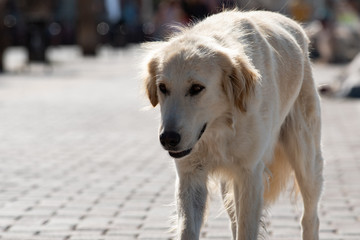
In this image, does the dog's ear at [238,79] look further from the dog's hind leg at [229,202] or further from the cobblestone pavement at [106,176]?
the dog's hind leg at [229,202]

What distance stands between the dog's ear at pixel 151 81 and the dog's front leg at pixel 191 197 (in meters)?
0.43

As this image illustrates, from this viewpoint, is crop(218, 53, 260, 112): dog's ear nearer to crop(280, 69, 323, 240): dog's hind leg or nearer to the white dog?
the white dog

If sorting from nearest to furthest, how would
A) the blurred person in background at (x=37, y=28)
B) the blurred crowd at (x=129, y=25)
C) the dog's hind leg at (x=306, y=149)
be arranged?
the dog's hind leg at (x=306, y=149) < the blurred crowd at (x=129, y=25) < the blurred person in background at (x=37, y=28)

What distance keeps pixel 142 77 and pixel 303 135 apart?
4.47ft

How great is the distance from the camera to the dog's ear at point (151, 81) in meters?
4.81

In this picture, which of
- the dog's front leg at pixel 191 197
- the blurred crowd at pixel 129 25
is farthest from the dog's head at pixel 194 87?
the blurred crowd at pixel 129 25

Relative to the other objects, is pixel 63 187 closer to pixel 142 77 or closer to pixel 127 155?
pixel 127 155

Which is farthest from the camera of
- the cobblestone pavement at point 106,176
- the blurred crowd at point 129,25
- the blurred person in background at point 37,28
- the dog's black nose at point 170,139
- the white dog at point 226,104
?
the blurred person in background at point 37,28

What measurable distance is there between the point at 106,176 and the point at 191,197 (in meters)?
3.54

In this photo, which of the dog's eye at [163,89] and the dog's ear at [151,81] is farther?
the dog's ear at [151,81]

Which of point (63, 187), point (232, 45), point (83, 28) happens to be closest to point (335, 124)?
point (63, 187)

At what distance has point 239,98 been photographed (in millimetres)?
4645

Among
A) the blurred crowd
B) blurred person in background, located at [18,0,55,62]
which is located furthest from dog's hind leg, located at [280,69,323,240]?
blurred person in background, located at [18,0,55,62]

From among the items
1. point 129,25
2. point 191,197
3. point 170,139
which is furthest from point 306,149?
point 129,25
